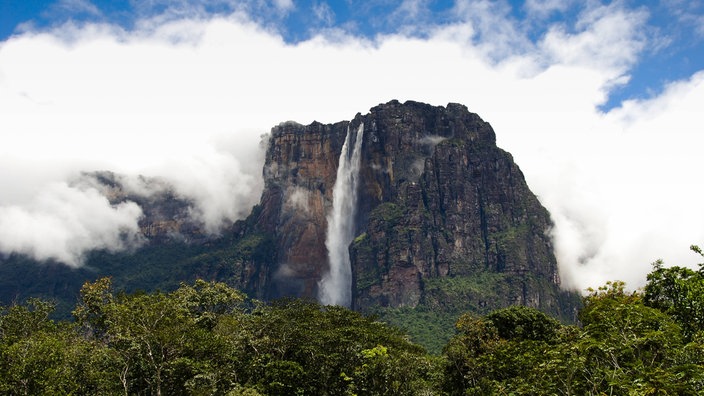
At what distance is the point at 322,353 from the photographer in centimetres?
4244

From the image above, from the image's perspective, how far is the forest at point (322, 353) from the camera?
2462 cm

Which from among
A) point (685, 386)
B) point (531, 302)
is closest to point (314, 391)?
point (685, 386)

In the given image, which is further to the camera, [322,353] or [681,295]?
[322,353]

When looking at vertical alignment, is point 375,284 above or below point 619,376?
above

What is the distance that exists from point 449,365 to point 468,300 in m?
125

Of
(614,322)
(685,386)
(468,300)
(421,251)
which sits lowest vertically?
(685,386)

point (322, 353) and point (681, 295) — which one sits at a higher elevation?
point (681, 295)

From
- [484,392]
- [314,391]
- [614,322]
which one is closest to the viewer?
[614,322]

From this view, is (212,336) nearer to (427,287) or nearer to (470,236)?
(427,287)

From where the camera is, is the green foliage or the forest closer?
Answer: the forest

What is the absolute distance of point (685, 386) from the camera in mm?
18484

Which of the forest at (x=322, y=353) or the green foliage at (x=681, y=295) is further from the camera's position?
the green foliage at (x=681, y=295)

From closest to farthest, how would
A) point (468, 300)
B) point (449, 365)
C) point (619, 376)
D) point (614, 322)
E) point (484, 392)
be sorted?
point (619, 376) → point (614, 322) → point (484, 392) → point (449, 365) → point (468, 300)

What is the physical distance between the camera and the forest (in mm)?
24625
